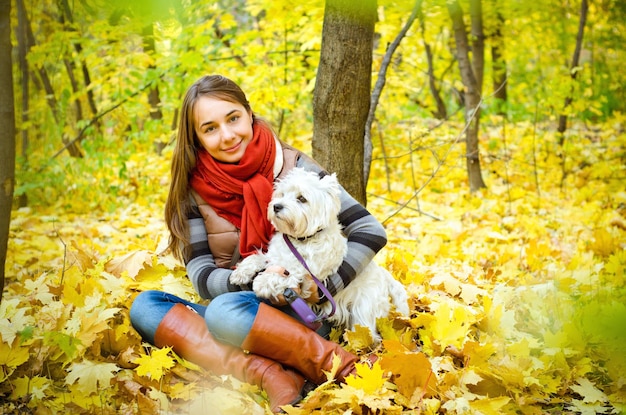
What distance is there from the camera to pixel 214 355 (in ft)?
7.78

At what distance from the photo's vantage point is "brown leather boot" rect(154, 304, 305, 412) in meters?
2.27

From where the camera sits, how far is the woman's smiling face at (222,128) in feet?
8.48

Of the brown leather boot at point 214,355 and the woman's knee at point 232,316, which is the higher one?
the woman's knee at point 232,316

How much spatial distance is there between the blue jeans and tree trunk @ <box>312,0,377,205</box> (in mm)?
1251

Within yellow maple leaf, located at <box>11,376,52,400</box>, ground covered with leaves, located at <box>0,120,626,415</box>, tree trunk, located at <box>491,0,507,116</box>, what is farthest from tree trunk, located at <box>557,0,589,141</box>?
yellow maple leaf, located at <box>11,376,52,400</box>

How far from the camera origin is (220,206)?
2643mm

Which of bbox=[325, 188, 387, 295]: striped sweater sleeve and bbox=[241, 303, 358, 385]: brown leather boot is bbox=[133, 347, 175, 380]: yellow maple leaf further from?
bbox=[325, 188, 387, 295]: striped sweater sleeve

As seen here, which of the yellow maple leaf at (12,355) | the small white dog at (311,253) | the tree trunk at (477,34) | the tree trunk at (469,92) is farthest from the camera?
the tree trunk at (477,34)

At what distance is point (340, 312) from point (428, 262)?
6.49 feet

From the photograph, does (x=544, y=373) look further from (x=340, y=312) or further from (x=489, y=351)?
(x=340, y=312)

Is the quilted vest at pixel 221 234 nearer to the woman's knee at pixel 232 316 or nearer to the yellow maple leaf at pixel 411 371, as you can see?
the woman's knee at pixel 232 316

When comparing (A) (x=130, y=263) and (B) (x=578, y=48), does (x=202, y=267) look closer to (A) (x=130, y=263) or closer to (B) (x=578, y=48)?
(A) (x=130, y=263)

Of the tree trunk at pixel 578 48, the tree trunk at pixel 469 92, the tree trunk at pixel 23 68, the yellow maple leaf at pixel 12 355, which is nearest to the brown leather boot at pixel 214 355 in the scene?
the yellow maple leaf at pixel 12 355

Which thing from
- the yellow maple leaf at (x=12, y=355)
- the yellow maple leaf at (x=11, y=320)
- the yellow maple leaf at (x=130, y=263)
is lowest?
the yellow maple leaf at (x=12, y=355)
